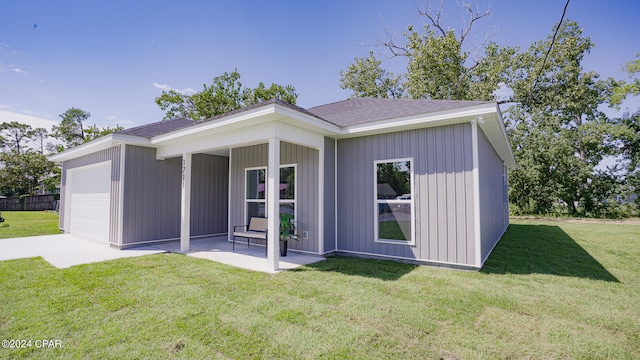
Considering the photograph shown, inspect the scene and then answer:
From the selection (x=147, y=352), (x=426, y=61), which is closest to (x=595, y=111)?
(x=426, y=61)

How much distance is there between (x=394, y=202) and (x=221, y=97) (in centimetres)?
1907

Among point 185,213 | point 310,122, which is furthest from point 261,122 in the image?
point 185,213

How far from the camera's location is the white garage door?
7.90 m

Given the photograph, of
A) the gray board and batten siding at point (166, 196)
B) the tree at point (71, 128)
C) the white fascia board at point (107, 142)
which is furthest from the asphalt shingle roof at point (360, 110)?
the tree at point (71, 128)

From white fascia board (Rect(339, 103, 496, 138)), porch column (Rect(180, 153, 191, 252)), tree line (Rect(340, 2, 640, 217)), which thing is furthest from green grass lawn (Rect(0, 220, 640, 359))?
tree line (Rect(340, 2, 640, 217))

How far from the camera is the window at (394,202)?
563 centimetres

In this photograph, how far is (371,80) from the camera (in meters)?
20.8

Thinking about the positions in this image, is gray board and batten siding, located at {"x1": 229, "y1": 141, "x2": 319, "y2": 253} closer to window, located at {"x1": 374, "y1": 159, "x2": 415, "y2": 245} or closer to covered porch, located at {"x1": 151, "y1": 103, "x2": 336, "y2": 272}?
covered porch, located at {"x1": 151, "y1": 103, "x2": 336, "y2": 272}

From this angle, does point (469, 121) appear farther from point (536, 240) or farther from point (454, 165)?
point (536, 240)

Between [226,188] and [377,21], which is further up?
[377,21]

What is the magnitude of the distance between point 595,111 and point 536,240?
14117 millimetres

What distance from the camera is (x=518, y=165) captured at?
16.5 m

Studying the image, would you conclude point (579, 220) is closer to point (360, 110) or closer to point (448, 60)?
point (448, 60)

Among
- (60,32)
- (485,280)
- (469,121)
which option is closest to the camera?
(485,280)
